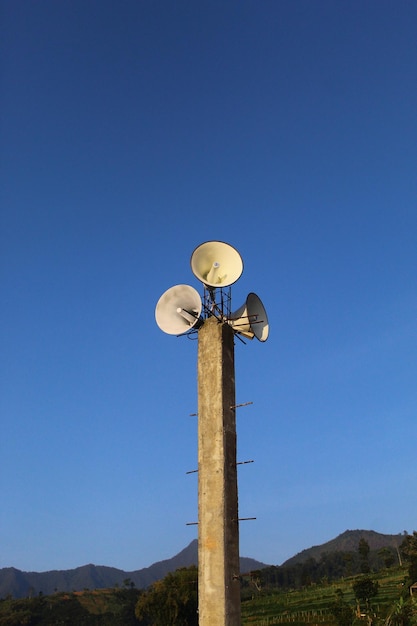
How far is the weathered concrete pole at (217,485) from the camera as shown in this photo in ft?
35.6

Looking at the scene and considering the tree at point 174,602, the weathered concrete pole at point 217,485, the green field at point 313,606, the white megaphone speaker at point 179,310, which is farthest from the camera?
the green field at point 313,606

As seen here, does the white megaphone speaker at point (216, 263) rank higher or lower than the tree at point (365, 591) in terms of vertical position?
higher

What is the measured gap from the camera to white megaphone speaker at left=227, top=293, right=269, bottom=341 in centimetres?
1323

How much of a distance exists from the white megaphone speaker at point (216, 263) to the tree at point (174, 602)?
93.8 ft

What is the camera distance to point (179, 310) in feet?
43.4

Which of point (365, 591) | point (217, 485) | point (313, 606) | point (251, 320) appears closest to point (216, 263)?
point (251, 320)

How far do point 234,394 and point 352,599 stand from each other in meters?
51.8

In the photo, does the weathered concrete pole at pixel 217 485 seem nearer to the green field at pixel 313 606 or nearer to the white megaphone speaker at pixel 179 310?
the white megaphone speaker at pixel 179 310

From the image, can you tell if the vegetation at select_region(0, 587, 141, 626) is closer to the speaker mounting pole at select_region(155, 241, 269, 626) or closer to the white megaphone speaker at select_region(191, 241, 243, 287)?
the speaker mounting pole at select_region(155, 241, 269, 626)

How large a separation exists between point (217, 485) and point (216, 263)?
16.2 ft

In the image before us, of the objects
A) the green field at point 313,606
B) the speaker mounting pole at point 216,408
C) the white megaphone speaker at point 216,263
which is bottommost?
the green field at point 313,606

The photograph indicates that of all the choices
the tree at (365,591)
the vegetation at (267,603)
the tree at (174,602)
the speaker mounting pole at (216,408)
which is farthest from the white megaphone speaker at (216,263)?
the tree at (365,591)

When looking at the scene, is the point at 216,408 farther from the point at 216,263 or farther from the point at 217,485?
the point at 216,263

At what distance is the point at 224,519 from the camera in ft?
36.3
